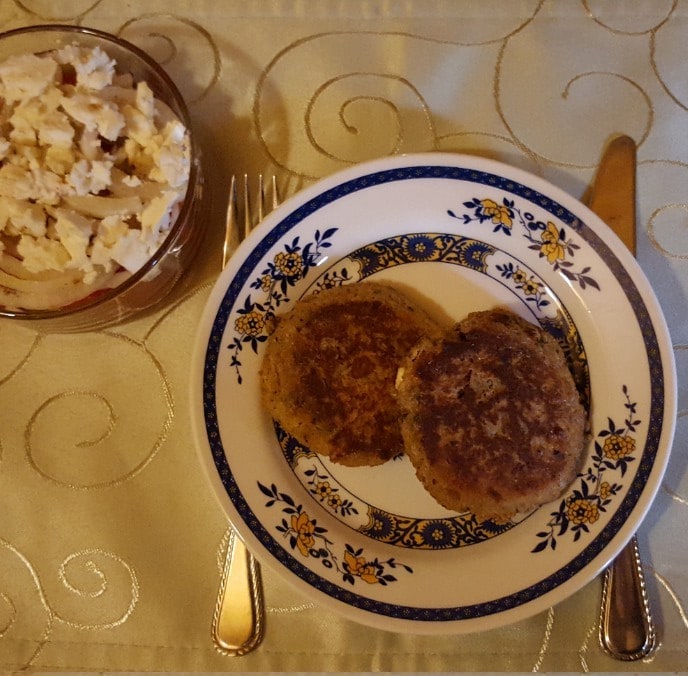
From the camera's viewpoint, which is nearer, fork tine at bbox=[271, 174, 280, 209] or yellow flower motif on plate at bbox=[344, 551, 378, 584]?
yellow flower motif on plate at bbox=[344, 551, 378, 584]

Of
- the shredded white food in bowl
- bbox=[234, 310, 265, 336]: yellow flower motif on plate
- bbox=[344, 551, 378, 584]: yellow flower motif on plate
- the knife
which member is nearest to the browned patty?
bbox=[234, 310, 265, 336]: yellow flower motif on plate

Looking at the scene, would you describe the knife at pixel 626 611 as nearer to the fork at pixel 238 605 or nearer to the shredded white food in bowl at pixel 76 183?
the fork at pixel 238 605

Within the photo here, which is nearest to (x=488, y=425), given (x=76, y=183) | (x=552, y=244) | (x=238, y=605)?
(x=552, y=244)

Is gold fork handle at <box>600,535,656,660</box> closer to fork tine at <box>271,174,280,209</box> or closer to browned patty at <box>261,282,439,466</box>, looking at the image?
browned patty at <box>261,282,439,466</box>

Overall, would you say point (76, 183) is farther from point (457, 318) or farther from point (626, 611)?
point (626, 611)

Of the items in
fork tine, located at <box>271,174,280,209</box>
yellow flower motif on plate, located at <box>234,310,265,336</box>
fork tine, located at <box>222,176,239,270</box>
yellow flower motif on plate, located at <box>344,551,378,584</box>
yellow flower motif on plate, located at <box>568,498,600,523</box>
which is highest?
fork tine, located at <box>271,174,280,209</box>

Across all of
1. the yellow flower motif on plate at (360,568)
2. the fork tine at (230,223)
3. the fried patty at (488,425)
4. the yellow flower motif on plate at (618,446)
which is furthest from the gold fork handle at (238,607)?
the yellow flower motif on plate at (618,446)

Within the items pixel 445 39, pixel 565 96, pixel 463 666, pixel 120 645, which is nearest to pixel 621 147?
pixel 565 96
